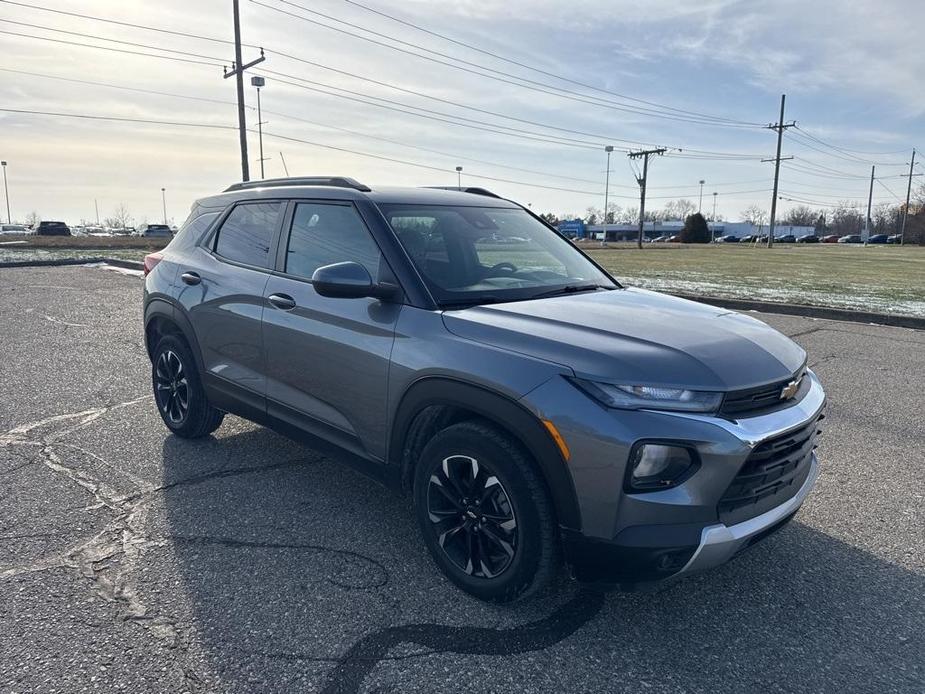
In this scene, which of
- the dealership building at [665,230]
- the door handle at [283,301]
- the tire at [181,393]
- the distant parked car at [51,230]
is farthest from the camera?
the dealership building at [665,230]

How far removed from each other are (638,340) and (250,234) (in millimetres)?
2668

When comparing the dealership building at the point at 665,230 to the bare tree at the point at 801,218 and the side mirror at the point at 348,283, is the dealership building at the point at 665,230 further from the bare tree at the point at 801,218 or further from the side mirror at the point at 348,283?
the side mirror at the point at 348,283

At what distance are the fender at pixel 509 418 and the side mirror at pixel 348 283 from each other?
49 centimetres

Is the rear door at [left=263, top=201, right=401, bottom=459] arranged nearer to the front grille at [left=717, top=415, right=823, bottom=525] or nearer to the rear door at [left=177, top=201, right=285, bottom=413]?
the rear door at [left=177, top=201, right=285, bottom=413]

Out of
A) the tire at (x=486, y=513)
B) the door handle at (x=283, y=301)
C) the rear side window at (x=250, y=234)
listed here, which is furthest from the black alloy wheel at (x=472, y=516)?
the rear side window at (x=250, y=234)

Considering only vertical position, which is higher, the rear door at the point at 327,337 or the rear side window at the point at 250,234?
the rear side window at the point at 250,234

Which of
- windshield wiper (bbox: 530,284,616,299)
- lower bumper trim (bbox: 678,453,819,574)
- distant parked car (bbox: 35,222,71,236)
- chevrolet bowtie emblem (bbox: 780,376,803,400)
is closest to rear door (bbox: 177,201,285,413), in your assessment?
windshield wiper (bbox: 530,284,616,299)

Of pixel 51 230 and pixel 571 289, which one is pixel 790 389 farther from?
pixel 51 230

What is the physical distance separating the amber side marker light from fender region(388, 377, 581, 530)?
0.05 feet

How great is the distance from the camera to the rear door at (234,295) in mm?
3988

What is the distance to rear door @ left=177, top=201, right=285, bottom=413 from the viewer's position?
3.99m

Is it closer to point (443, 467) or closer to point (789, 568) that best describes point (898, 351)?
point (789, 568)

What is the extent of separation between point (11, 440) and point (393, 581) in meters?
3.48

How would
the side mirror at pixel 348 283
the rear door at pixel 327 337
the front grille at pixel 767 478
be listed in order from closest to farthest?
the front grille at pixel 767 478, the side mirror at pixel 348 283, the rear door at pixel 327 337
